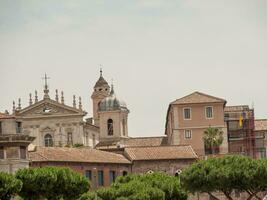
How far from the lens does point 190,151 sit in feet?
417

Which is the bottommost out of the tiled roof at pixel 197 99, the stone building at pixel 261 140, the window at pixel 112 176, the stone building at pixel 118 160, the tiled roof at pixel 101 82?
the window at pixel 112 176

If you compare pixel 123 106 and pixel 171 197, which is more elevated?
pixel 123 106

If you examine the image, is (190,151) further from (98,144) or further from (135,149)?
(98,144)

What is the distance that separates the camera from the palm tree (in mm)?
138750

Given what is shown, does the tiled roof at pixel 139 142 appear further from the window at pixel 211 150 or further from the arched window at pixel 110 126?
the window at pixel 211 150

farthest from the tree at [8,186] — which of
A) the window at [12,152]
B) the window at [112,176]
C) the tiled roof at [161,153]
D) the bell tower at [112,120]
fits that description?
the bell tower at [112,120]

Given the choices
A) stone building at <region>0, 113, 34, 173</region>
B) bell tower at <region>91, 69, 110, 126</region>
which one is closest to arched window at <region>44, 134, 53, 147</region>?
bell tower at <region>91, 69, 110, 126</region>

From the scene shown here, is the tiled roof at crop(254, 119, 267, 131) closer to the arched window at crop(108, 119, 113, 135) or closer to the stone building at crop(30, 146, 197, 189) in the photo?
the stone building at crop(30, 146, 197, 189)

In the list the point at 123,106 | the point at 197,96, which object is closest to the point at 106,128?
the point at 123,106

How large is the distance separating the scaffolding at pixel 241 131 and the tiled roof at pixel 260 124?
64.4 inches

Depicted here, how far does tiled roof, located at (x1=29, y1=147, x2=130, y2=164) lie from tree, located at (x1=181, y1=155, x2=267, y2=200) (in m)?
18.1

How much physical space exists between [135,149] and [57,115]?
2824 centimetres

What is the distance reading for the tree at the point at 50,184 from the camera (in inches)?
3829

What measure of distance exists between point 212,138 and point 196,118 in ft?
13.4
